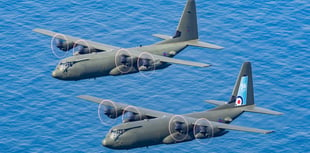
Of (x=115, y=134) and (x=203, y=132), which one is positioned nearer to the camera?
(x=115, y=134)

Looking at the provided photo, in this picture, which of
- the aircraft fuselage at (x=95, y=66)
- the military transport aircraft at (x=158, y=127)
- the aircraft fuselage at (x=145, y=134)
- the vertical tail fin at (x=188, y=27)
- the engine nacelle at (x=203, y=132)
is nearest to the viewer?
the aircraft fuselage at (x=145, y=134)

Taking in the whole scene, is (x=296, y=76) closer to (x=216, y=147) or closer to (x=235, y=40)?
(x=235, y=40)

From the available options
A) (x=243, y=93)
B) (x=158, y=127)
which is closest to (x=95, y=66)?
(x=158, y=127)

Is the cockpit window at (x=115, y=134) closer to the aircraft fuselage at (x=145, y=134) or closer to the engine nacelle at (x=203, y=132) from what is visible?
the aircraft fuselage at (x=145, y=134)

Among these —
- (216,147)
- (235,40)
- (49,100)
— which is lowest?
(216,147)

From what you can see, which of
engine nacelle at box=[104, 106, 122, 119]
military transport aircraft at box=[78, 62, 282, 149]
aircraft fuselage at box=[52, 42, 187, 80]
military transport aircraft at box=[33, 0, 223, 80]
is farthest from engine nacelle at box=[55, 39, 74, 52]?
engine nacelle at box=[104, 106, 122, 119]

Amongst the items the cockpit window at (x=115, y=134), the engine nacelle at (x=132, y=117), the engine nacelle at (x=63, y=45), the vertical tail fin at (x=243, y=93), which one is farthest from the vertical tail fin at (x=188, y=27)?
the cockpit window at (x=115, y=134)

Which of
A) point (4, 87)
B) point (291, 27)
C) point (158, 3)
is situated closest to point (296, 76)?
point (291, 27)

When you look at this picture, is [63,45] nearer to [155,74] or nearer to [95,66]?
[95,66]

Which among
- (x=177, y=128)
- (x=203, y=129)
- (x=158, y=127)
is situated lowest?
(x=203, y=129)
